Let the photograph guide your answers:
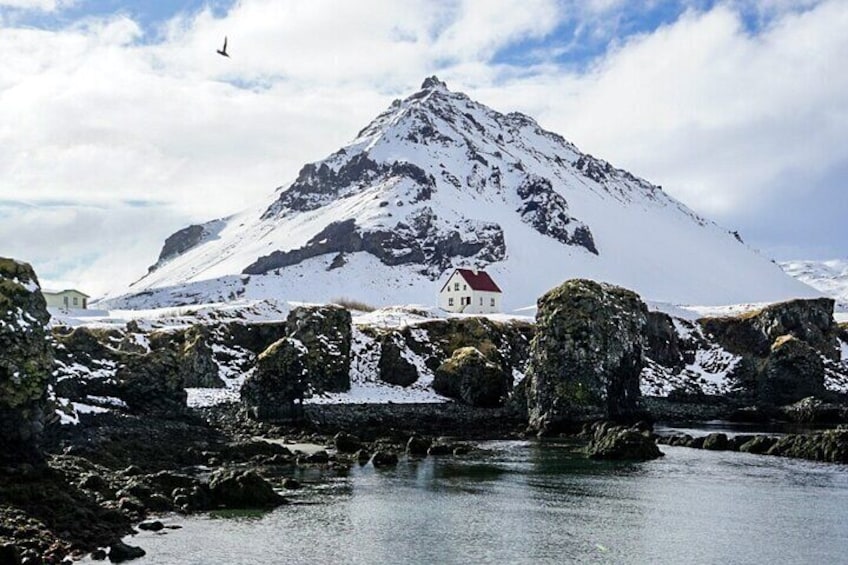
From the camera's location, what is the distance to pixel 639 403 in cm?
8631

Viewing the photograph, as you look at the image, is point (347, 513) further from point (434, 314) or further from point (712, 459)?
point (434, 314)

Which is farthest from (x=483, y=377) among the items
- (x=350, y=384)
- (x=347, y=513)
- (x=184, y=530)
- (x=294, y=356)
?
(x=184, y=530)

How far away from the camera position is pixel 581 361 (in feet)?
265

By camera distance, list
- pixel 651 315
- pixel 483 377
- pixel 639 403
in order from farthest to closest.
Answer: pixel 651 315, pixel 483 377, pixel 639 403

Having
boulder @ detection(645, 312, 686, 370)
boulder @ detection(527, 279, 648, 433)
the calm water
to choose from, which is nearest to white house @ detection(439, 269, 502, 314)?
boulder @ detection(645, 312, 686, 370)

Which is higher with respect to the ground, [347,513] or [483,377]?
[483,377]

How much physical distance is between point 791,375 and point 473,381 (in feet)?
132

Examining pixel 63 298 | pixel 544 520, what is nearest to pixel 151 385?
pixel 544 520

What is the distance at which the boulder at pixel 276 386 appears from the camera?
77000 mm

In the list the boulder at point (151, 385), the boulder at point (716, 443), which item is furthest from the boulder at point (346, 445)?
the boulder at point (716, 443)

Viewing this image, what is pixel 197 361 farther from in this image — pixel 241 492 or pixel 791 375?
pixel 791 375

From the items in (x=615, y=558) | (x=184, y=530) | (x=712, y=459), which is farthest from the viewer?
(x=712, y=459)

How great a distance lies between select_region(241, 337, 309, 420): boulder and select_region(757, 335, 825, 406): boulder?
5717 centimetres

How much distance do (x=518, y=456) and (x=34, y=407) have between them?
31687 millimetres
